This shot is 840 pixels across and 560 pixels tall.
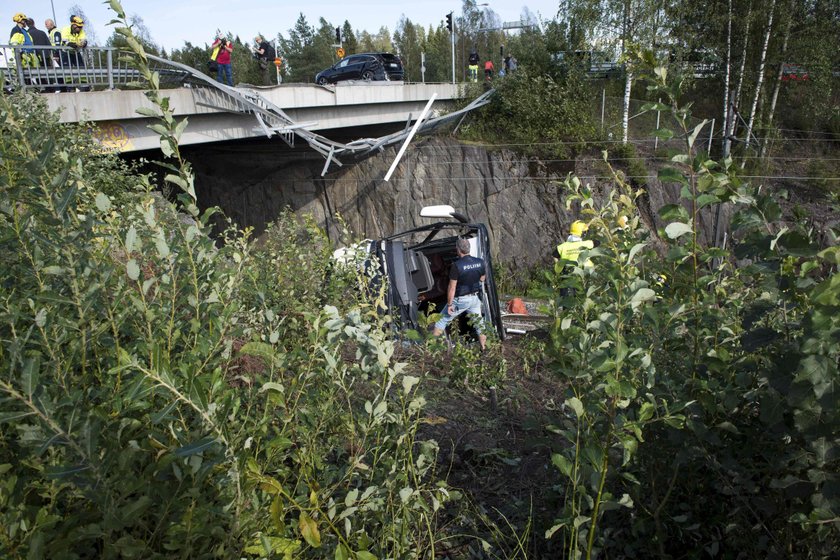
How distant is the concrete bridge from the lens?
1252 centimetres

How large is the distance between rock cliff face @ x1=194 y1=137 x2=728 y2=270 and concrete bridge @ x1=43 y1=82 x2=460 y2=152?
1.90 meters

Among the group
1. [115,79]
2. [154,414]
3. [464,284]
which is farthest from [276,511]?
[115,79]

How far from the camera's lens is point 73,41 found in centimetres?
1386

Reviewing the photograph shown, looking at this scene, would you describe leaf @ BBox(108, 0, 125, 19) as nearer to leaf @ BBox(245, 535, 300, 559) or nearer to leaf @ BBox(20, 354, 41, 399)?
leaf @ BBox(20, 354, 41, 399)

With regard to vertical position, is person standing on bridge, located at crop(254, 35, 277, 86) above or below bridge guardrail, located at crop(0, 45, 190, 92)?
above

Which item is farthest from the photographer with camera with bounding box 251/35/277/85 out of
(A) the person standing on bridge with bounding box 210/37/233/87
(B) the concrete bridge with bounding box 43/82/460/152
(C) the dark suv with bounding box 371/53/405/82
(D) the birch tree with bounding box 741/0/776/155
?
(D) the birch tree with bounding box 741/0/776/155

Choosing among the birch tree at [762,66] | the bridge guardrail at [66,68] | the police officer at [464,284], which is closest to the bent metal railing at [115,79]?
the bridge guardrail at [66,68]

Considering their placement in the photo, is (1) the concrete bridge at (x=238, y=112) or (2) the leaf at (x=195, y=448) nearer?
(2) the leaf at (x=195, y=448)

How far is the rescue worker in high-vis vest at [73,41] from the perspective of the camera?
40.7 ft

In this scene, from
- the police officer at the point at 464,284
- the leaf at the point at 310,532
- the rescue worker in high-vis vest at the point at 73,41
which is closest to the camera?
the leaf at the point at 310,532

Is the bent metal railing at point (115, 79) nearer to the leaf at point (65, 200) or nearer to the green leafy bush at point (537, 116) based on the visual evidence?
the green leafy bush at point (537, 116)

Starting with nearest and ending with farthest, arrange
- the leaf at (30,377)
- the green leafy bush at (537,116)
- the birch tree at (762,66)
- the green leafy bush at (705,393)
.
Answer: the leaf at (30,377) < the green leafy bush at (705,393) < the birch tree at (762,66) < the green leafy bush at (537,116)

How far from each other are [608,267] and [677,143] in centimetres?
2096

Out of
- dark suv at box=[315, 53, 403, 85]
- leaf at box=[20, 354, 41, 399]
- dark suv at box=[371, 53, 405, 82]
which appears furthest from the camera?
dark suv at box=[371, 53, 405, 82]
